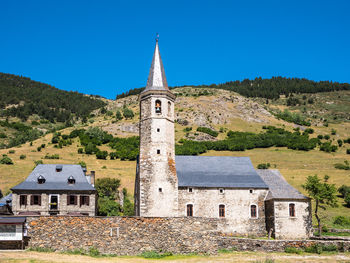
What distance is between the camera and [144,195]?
40.6 meters

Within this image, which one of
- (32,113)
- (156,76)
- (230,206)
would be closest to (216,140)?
(156,76)

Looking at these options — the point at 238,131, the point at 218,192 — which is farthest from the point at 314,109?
the point at 218,192

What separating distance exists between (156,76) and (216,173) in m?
13.1

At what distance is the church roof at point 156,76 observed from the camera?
145 feet

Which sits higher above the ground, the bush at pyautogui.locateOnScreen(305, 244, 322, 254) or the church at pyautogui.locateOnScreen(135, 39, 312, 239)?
the church at pyautogui.locateOnScreen(135, 39, 312, 239)

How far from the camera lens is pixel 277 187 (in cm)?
4394

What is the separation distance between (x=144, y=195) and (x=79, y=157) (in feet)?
188

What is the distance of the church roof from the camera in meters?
44.3

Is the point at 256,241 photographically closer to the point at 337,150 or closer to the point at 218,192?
the point at 218,192

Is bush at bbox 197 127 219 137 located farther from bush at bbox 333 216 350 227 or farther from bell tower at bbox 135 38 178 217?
bell tower at bbox 135 38 178 217

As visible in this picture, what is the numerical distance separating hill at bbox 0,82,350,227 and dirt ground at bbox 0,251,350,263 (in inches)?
948

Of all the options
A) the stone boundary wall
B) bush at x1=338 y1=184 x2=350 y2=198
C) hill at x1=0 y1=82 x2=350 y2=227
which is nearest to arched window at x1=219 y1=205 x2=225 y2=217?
the stone boundary wall

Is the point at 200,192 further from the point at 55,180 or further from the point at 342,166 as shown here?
the point at 342,166

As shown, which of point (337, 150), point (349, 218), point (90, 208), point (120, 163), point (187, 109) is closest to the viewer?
point (90, 208)
